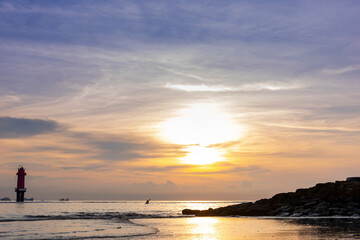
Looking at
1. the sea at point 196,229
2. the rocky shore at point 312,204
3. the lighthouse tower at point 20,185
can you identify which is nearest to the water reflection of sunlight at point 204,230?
the sea at point 196,229

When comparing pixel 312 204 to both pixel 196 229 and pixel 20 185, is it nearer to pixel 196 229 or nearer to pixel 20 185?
pixel 196 229

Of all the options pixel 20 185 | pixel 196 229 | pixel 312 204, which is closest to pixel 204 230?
pixel 196 229

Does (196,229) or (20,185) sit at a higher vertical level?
(20,185)

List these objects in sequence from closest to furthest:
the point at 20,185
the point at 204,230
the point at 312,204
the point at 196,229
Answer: the point at 204,230 → the point at 196,229 → the point at 312,204 → the point at 20,185

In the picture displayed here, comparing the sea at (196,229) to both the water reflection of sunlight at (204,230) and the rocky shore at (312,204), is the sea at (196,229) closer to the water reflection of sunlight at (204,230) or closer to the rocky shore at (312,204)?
the water reflection of sunlight at (204,230)

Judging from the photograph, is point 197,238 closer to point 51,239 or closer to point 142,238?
point 142,238

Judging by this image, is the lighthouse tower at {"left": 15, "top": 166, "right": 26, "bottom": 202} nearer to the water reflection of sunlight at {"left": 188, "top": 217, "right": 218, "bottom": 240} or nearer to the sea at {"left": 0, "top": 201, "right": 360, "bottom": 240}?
the sea at {"left": 0, "top": 201, "right": 360, "bottom": 240}

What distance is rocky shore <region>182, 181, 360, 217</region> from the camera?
60.9 meters

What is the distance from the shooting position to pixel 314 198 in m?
68.1

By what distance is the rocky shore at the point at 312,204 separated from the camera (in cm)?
6094

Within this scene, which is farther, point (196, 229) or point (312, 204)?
point (312, 204)

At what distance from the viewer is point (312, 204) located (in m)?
65.3

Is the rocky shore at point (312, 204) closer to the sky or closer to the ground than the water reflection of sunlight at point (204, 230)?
closer to the sky

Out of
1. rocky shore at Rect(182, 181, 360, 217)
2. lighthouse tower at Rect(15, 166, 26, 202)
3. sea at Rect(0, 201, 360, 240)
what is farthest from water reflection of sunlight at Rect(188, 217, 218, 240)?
lighthouse tower at Rect(15, 166, 26, 202)
